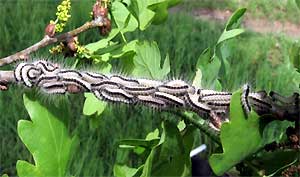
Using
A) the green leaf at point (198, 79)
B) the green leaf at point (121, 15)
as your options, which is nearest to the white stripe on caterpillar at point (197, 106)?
the green leaf at point (198, 79)

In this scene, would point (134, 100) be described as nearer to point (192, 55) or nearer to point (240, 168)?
point (240, 168)

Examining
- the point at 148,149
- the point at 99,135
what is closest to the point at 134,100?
the point at 148,149

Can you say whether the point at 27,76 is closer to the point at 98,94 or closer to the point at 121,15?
the point at 98,94

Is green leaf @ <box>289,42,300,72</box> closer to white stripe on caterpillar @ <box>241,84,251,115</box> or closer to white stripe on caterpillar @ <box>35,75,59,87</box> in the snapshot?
white stripe on caterpillar @ <box>241,84,251,115</box>

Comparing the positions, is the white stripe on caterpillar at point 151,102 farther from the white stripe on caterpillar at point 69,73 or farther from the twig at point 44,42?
the twig at point 44,42

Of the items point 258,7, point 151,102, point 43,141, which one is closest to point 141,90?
point 151,102

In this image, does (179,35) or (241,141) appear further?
(179,35)
